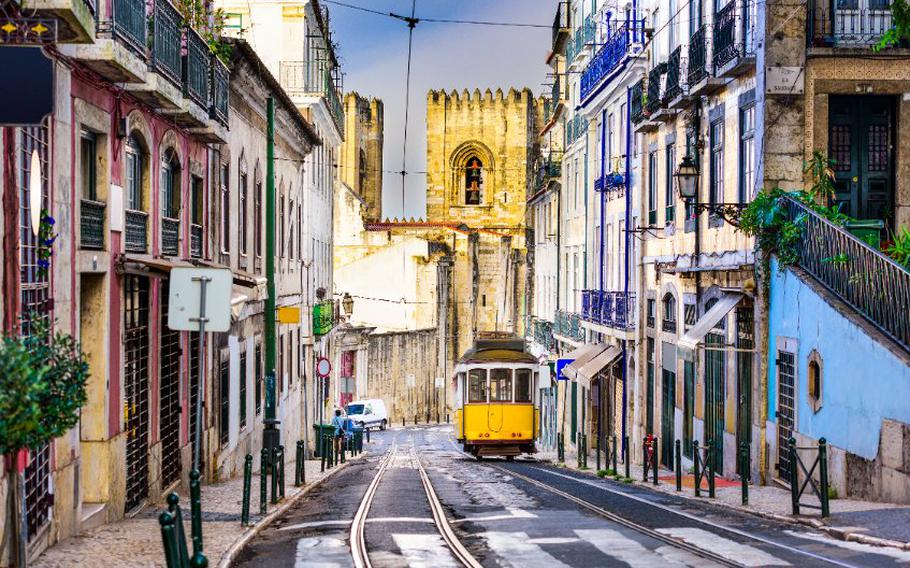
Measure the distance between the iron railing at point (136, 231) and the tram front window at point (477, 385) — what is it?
15.2 m

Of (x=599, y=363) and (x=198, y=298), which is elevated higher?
(x=198, y=298)

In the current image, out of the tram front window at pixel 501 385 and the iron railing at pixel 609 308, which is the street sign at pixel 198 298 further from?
the iron railing at pixel 609 308

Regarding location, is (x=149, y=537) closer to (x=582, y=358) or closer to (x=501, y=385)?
(x=501, y=385)

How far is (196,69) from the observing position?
1759cm

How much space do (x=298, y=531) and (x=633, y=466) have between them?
16.2 meters

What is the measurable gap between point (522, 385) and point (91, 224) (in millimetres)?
18167

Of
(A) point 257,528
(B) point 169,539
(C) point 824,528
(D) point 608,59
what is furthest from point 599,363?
(B) point 169,539

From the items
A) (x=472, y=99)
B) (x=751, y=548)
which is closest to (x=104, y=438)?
(x=751, y=548)

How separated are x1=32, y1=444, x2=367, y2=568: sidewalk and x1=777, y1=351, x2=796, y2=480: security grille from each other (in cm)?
735

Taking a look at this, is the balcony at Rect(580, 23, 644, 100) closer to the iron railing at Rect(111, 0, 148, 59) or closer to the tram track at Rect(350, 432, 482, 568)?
the tram track at Rect(350, 432, 482, 568)

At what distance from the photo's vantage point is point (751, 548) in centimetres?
1192

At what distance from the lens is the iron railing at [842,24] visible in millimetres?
19172

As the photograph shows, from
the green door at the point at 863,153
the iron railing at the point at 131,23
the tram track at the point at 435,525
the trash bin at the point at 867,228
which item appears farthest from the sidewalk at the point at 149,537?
the green door at the point at 863,153

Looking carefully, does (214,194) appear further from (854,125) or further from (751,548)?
(751,548)
